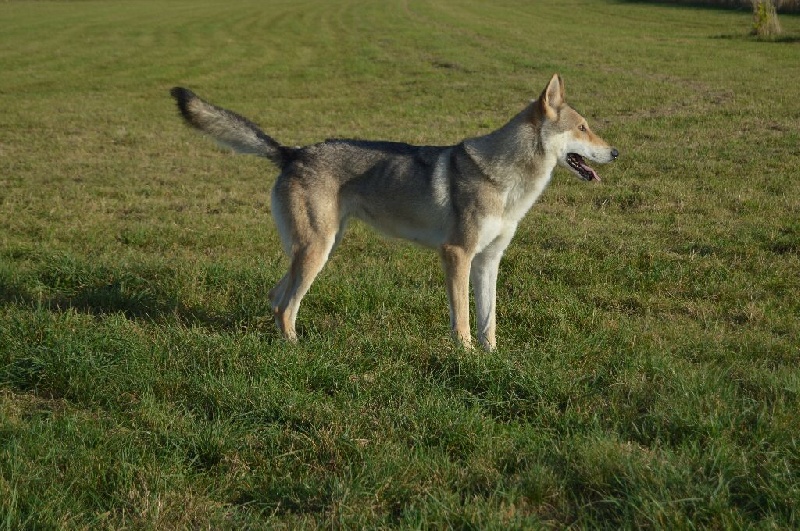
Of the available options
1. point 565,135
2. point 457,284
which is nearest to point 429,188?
point 457,284

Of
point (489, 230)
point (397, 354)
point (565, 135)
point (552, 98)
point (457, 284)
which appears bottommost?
point (397, 354)

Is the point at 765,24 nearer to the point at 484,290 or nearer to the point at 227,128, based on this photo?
the point at 484,290

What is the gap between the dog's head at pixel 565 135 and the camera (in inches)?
233

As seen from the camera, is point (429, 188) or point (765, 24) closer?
point (429, 188)

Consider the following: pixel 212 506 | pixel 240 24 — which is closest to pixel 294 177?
pixel 212 506

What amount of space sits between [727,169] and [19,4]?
5599 centimetres

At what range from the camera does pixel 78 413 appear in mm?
4344

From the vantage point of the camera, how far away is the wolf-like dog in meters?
5.74

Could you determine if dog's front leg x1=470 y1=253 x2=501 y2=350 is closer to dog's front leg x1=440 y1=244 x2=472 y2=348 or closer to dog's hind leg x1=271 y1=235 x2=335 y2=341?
dog's front leg x1=440 y1=244 x2=472 y2=348

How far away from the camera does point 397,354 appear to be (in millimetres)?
→ 5102

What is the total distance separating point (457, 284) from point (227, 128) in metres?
2.09

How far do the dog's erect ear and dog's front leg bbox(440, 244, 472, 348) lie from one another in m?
1.24

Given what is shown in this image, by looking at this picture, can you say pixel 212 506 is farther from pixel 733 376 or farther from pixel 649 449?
pixel 733 376

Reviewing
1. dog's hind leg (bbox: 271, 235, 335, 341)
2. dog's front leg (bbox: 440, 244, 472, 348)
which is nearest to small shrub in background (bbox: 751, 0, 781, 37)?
dog's front leg (bbox: 440, 244, 472, 348)
